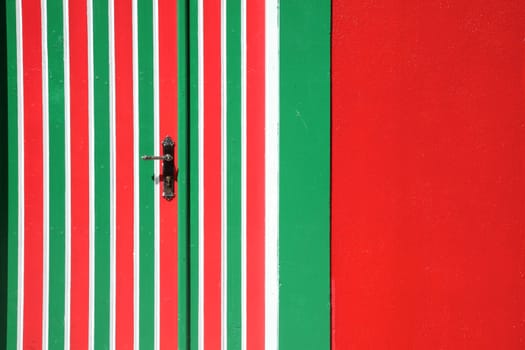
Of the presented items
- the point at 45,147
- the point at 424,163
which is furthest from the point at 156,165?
the point at 424,163

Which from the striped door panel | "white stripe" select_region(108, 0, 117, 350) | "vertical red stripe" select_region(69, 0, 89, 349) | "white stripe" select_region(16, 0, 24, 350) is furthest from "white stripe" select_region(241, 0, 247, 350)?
"white stripe" select_region(16, 0, 24, 350)

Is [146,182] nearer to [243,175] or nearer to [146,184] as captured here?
[146,184]

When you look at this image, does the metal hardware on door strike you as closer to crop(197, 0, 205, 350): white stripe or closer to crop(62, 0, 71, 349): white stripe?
crop(197, 0, 205, 350): white stripe

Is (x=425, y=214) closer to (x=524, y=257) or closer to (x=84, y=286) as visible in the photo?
(x=524, y=257)

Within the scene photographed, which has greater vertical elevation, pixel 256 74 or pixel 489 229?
pixel 256 74

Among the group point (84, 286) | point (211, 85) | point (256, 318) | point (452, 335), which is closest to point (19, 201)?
point (84, 286)
